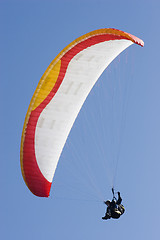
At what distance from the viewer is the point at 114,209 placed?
19.0 meters

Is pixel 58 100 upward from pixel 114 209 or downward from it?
upward

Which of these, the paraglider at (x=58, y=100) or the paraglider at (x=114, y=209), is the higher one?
the paraglider at (x=58, y=100)

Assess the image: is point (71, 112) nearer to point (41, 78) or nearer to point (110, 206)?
point (41, 78)

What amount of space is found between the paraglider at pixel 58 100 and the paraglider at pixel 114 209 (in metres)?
2.37

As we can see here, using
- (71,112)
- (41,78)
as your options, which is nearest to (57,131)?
(71,112)

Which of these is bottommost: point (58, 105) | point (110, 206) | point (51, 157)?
point (110, 206)

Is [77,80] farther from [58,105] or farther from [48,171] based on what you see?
[48,171]

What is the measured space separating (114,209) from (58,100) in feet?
14.6

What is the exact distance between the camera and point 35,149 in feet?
61.8

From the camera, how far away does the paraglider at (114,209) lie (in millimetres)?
18938

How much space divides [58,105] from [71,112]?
2.51 feet

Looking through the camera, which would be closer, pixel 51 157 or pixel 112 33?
pixel 112 33

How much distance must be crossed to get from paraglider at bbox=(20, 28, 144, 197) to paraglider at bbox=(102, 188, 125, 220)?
7.78 feet

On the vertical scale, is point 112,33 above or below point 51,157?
above
